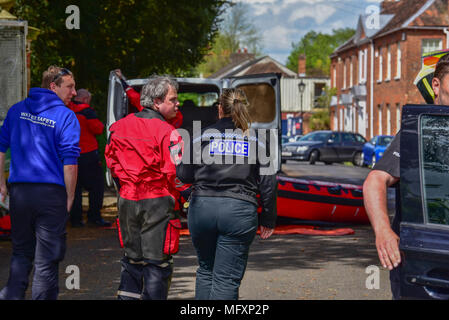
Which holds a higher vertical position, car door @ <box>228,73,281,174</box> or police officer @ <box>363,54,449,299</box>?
car door @ <box>228,73,281,174</box>

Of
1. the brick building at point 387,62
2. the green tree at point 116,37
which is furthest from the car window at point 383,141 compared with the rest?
the green tree at point 116,37

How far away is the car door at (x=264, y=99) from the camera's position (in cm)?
1293

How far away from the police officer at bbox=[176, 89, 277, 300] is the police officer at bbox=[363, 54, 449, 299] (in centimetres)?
174

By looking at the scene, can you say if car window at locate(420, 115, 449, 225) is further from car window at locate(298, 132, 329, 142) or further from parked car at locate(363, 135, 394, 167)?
car window at locate(298, 132, 329, 142)

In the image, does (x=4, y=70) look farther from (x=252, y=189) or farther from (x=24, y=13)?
(x=252, y=189)

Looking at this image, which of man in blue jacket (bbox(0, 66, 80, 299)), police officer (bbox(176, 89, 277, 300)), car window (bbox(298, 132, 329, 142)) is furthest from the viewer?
car window (bbox(298, 132, 329, 142))

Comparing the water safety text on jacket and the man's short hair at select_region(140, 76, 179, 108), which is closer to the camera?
the man's short hair at select_region(140, 76, 179, 108)

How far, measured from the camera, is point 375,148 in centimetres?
3247

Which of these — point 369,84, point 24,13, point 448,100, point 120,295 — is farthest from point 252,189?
point 369,84

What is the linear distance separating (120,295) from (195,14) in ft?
53.5

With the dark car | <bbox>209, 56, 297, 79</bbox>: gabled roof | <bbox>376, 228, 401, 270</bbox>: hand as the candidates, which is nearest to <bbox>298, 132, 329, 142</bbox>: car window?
the dark car

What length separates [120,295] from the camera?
557cm

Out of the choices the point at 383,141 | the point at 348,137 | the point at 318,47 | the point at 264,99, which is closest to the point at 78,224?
the point at 264,99

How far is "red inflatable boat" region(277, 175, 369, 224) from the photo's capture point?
39.8ft
